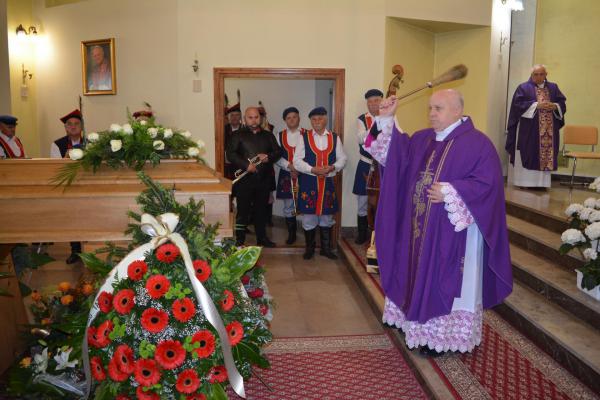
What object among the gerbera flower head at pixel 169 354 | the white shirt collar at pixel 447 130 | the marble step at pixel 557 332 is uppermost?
the white shirt collar at pixel 447 130

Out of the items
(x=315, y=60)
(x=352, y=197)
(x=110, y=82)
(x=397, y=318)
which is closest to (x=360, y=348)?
(x=397, y=318)

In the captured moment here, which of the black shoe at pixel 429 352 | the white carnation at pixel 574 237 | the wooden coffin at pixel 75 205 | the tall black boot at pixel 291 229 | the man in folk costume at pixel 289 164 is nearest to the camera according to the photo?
the wooden coffin at pixel 75 205

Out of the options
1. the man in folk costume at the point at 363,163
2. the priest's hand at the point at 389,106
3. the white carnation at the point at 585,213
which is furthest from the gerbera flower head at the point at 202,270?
the man in folk costume at the point at 363,163

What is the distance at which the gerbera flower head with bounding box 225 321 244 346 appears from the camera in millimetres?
2121

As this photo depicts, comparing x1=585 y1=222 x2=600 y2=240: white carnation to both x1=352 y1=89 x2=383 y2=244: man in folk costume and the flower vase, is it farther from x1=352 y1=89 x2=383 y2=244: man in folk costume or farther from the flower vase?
x1=352 y1=89 x2=383 y2=244: man in folk costume

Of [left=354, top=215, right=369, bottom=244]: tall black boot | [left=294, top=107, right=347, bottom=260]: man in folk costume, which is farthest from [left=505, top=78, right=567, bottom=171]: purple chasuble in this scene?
[left=294, top=107, right=347, bottom=260]: man in folk costume

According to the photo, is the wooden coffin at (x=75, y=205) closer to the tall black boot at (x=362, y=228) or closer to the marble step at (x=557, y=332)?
the marble step at (x=557, y=332)

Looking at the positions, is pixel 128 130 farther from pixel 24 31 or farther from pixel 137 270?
pixel 24 31

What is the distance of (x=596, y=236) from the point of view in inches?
143

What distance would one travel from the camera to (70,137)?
624cm

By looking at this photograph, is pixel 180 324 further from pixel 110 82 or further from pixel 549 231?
pixel 110 82

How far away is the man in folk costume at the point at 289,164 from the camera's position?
679cm

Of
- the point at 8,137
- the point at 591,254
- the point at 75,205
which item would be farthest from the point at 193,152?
the point at 8,137

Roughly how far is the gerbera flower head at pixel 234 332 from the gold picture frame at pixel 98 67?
579 cm
